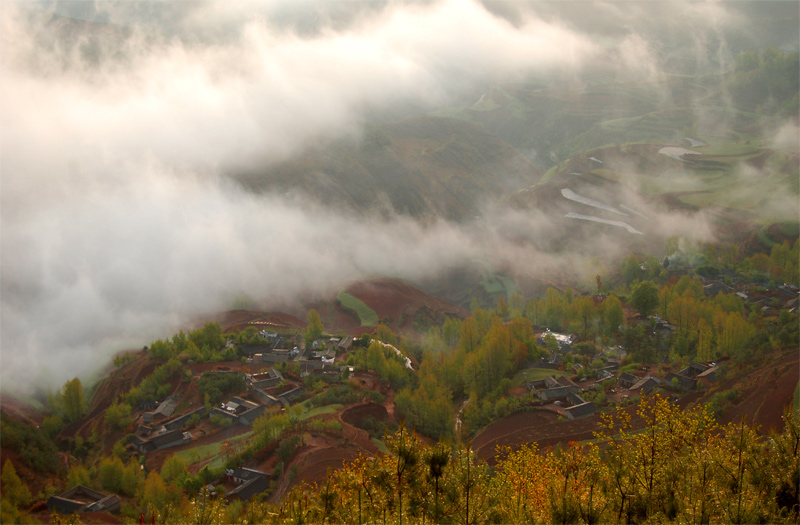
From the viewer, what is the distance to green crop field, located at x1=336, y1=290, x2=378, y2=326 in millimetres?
84031

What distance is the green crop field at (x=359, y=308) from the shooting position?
8403 cm

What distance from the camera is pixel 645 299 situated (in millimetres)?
65812

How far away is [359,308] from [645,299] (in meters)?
41.0

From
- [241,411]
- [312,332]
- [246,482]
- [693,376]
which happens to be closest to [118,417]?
[241,411]

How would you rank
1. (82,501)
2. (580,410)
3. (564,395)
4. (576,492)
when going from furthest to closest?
(564,395)
(580,410)
(82,501)
(576,492)

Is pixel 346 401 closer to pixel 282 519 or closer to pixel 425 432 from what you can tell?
pixel 425 432

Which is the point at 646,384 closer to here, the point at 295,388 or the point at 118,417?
the point at 295,388

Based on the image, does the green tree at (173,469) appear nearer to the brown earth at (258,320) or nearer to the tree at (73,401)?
the tree at (73,401)

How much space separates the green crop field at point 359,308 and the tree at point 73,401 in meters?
38.7

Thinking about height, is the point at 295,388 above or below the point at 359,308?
above

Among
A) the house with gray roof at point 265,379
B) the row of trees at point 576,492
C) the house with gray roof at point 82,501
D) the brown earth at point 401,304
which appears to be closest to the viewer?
the row of trees at point 576,492

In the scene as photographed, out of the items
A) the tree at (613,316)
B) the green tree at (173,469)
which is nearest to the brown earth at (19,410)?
the green tree at (173,469)

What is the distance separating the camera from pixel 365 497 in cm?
1368

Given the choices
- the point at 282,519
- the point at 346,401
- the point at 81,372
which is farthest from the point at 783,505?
the point at 81,372
